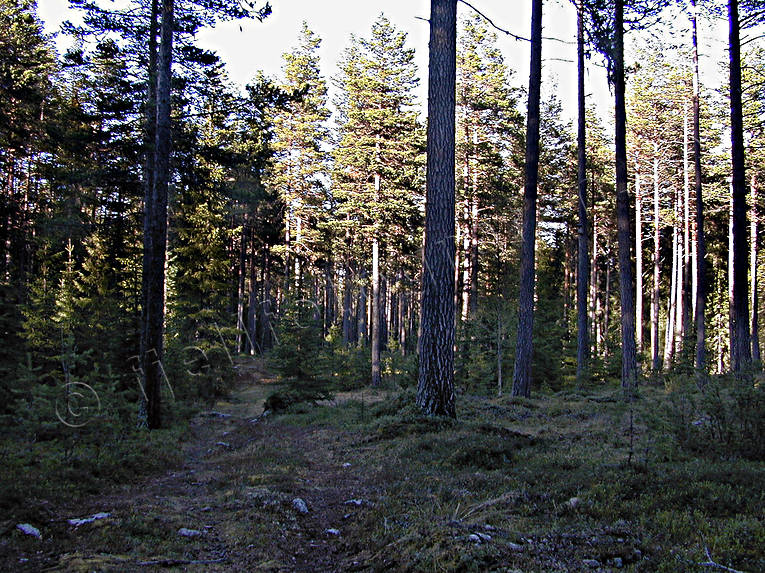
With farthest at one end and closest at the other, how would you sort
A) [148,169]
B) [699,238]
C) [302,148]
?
[302,148], [699,238], [148,169]

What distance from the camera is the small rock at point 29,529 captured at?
15.8 ft

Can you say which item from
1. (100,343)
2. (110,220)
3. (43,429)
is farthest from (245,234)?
(43,429)

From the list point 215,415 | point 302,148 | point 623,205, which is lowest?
point 215,415

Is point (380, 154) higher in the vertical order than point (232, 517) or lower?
higher

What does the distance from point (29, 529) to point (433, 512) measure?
4.00 meters

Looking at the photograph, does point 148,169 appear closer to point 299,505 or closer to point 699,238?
point 299,505

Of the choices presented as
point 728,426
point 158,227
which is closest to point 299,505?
point 728,426

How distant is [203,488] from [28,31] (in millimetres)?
26046

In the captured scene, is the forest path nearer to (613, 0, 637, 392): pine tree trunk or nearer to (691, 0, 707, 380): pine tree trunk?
(613, 0, 637, 392): pine tree trunk

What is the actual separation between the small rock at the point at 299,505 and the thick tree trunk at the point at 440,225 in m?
4.93

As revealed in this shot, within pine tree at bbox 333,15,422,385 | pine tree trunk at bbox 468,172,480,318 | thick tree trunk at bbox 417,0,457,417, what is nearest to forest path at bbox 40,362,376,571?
thick tree trunk at bbox 417,0,457,417

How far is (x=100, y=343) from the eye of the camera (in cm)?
1588

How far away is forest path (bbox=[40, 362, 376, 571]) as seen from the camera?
14.5 ft

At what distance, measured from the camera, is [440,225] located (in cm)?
1081
